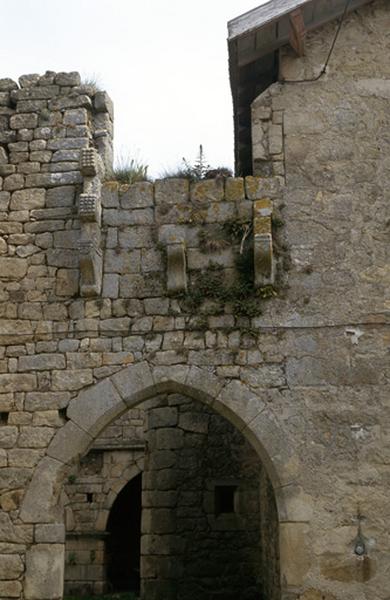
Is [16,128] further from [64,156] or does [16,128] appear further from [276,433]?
[276,433]

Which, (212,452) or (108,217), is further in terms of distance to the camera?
(212,452)

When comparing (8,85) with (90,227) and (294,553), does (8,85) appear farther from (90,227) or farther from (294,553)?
(294,553)

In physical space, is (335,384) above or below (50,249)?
below

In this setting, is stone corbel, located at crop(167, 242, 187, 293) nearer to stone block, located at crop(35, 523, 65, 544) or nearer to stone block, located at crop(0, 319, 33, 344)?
stone block, located at crop(0, 319, 33, 344)

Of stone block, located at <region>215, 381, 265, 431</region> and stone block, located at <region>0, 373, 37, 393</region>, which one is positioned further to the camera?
stone block, located at <region>0, 373, 37, 393</region>

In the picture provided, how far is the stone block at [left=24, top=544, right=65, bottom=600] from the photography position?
6758mm

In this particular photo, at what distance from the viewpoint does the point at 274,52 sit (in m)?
7.98

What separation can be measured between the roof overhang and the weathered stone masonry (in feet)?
0.52

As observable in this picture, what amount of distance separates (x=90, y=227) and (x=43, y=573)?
3.01m

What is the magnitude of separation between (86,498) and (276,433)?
7674 millimetres

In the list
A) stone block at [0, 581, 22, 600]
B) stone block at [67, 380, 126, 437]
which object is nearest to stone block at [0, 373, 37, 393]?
stone block at [67, 380, 126, 437]

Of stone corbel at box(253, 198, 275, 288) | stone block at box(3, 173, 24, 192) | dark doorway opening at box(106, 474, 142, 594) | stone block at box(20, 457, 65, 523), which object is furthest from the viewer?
dark doorway opening at box(106, 474, 142, 594)

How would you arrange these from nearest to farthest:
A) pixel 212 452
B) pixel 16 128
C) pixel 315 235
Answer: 1. pixel 315 235
2. pixel 16 128
3. pixel 212 452

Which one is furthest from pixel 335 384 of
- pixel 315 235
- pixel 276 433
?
pixel 315 235
